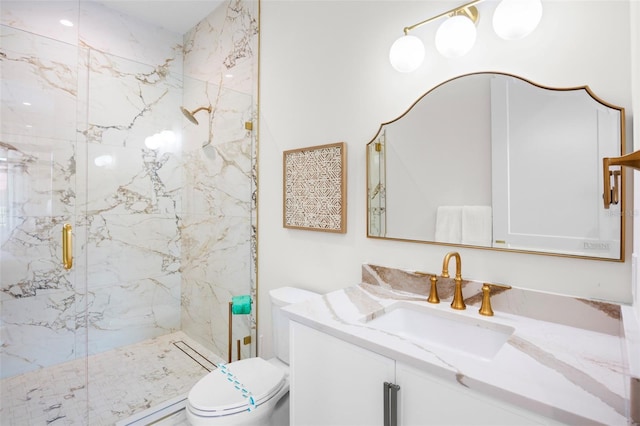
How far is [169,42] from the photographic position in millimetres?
2947

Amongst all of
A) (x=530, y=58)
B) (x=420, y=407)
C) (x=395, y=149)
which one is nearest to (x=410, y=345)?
(x=420, y=407)

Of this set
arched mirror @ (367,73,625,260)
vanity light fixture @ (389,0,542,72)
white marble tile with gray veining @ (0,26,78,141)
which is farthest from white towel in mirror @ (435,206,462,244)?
white marble tile with gray veining @ (0,26,78,141)

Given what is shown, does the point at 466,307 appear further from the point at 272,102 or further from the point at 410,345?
the point at 272,102

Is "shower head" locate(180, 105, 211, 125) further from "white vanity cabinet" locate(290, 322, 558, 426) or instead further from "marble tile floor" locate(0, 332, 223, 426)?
"white vanity cabinet" locate(290, 322, 558, 426)

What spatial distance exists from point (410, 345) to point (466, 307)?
43 cm

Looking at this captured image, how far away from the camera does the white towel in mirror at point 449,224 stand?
4.26ft

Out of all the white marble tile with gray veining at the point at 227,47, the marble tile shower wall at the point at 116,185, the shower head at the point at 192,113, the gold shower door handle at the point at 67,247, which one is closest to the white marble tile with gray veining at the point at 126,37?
the marble tile shower wall at the point at 116,185

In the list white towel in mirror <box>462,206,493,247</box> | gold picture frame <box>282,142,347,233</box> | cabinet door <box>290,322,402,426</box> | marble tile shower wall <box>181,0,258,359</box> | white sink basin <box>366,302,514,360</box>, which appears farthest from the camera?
marble tile shower wall <box>181,0,258,359</box>

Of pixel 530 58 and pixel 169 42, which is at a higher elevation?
pixel 169 42

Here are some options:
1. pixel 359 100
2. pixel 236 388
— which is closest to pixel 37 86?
pixel 359 100

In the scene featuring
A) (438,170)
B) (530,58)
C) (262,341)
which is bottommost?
(262,341)

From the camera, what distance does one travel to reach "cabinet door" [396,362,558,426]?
714 mm

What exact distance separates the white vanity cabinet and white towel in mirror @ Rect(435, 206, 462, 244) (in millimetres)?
606

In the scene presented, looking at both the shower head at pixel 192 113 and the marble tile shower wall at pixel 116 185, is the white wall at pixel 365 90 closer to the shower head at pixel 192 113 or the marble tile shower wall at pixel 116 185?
the marble tile shower wall at pixel 116 185
